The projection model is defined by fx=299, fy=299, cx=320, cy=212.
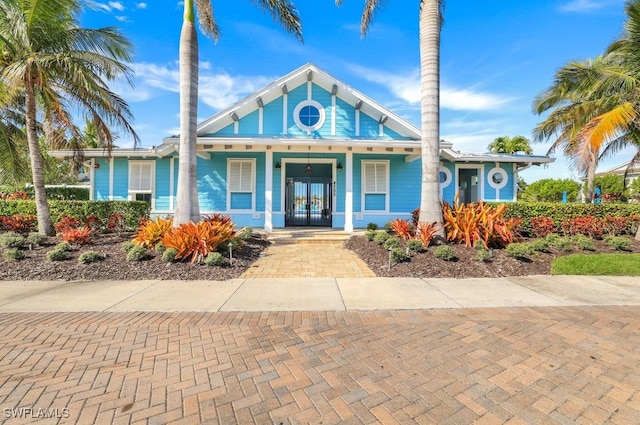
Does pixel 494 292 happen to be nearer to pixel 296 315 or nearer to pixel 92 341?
pixel 296 315

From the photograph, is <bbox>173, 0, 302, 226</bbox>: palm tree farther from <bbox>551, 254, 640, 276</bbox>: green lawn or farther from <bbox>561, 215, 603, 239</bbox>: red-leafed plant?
<bbox>561, 215, 603, 239</bbox>: red-leafed plant

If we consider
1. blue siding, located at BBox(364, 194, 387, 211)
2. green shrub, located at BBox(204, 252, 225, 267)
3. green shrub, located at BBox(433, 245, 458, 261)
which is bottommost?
green shrub, located at BBox(204, 252, 225, 267)

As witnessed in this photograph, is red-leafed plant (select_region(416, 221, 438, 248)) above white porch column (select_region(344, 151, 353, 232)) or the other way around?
the other way around

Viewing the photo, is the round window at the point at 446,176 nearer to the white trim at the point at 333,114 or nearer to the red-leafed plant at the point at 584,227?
the red-leafed plant at the point at 584,227

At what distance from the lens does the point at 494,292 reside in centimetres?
516

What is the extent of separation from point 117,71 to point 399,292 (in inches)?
395

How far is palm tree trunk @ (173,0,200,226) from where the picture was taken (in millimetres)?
7941

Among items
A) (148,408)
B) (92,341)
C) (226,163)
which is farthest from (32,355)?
(226,163)

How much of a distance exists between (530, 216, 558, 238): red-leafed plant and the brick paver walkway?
20.8 ft

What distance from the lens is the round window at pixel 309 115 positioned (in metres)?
12.3

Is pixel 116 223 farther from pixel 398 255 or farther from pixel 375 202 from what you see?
pixel 375 202

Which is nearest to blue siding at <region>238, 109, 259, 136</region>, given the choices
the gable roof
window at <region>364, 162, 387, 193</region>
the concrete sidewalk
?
the gable roof

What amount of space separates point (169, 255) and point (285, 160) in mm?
6832

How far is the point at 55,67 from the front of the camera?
799cm
